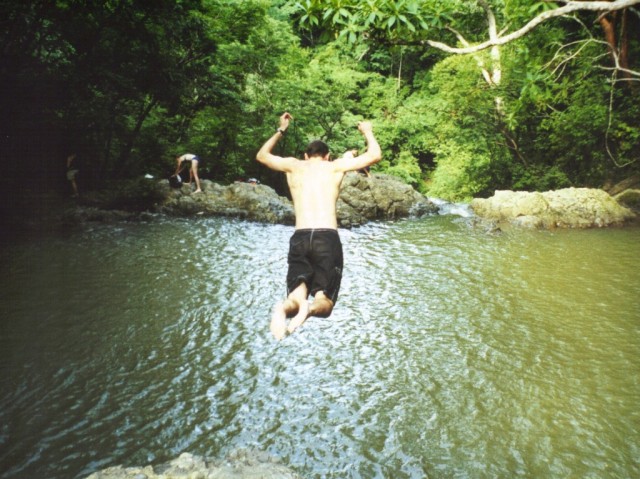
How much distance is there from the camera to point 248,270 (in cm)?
999

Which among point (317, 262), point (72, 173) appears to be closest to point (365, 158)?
point (317, 262)

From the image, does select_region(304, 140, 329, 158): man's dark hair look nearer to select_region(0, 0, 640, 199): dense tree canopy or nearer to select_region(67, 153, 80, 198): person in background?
select_region(0, 0, 640, 199): dense tree canopy

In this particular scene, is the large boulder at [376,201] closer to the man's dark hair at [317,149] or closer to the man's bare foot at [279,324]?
the man's dark hair at [317,149]

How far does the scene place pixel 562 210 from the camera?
15336 millimetres

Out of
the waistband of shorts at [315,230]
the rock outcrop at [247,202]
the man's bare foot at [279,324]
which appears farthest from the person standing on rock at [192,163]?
the man's bare foot at [279,324]

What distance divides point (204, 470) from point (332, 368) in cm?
259

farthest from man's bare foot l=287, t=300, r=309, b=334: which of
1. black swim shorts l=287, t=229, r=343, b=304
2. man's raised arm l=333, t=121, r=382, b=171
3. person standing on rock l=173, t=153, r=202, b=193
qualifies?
person standing on rock l=173, t=153, r=202, b=193

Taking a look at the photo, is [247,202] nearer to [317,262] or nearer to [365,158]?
[317,262]

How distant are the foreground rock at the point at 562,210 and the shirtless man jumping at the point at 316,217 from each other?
12570 millimetres

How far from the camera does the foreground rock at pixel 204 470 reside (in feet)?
11.0

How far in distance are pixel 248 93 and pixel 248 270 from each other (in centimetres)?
1230

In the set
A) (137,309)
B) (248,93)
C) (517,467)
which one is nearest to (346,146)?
(248,93)

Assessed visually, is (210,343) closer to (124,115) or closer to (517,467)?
(517,467)

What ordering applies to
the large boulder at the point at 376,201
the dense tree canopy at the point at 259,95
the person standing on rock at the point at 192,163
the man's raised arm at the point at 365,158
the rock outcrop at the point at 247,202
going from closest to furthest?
the man's raised arm at the point at 365,158 → the dense tree canopy at the point at 259,95 → the rock outcrop at the point at 247,202 → the large boulder at the point at 376,201 → the person standing on rock at the point at 192,163
